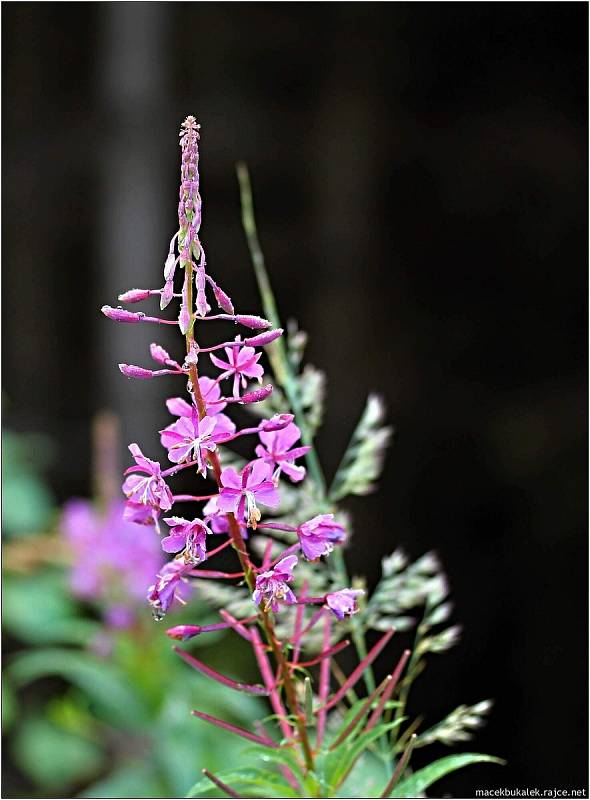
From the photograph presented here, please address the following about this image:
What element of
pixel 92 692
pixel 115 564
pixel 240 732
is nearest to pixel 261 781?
pixel 240 732

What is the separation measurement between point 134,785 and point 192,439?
83cm

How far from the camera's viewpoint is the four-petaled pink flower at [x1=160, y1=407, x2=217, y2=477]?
43cm

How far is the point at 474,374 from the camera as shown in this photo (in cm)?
200

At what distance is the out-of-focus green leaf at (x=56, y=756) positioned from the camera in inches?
58.6

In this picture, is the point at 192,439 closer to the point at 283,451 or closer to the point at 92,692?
the point at 283,451

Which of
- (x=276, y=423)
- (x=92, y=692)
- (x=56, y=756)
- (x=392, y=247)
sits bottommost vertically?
(x=56, y=756)

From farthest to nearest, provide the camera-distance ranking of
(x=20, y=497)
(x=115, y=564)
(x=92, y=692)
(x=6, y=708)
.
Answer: (x=20, y=497) < (x=6, y=708) < (x=115, y=564) < (x=92, y=692)

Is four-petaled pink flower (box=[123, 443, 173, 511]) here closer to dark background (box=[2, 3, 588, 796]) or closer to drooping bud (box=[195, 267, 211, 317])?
drooping bud (box=[195, 267, 211, 317])

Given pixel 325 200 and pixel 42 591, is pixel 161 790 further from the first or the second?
pixel 325 200

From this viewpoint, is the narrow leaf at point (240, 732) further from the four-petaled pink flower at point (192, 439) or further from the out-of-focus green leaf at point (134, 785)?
the out-of-focus green leaf at point (134, 785)

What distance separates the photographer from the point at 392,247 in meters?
2.07

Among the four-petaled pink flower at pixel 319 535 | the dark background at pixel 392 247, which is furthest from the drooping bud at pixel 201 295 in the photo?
the dark background at pixel 392 247

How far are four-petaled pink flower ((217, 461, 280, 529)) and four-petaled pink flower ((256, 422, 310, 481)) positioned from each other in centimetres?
3

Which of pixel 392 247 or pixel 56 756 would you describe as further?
pixel 392 247
